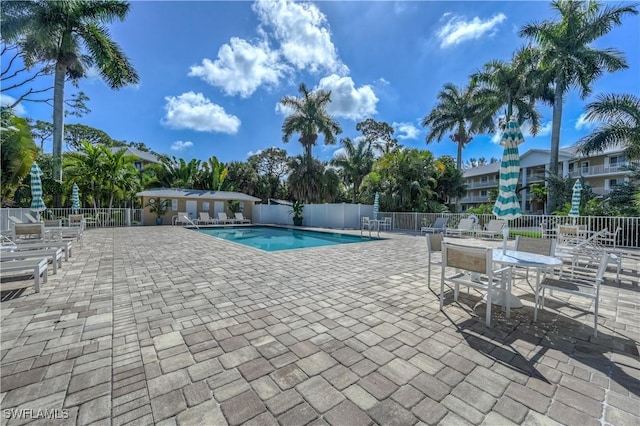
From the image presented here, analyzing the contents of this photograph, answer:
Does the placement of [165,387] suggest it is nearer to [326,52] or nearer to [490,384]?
[490,384]

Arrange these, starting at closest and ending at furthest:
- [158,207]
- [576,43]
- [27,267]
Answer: [27,267], [576,43], [158,207]

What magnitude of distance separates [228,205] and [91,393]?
883 inches

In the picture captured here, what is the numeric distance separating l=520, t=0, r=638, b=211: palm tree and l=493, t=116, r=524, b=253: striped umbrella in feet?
54.5

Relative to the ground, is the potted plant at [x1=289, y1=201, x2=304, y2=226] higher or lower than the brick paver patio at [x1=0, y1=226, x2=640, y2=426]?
higher

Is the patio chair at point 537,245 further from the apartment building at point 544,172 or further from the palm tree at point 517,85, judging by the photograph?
the apartment building at point 544,172

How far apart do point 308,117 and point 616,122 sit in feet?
62.6

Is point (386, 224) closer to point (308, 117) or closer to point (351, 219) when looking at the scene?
point (351, 219)

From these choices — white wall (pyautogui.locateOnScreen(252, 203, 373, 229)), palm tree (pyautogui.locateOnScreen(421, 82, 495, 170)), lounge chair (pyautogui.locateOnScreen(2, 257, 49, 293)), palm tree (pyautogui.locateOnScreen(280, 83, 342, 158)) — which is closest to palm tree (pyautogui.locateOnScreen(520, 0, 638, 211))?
palm tree (pyautogui.locateOnScreen(421, 82, 495, 170))

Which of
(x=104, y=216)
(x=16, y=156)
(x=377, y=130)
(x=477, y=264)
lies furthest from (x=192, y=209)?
(x=377, y=130)

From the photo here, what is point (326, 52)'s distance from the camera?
14.1 meters

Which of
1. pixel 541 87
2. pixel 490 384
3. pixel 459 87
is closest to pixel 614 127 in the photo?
pixel 541 87

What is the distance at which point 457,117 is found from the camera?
24.7 meters

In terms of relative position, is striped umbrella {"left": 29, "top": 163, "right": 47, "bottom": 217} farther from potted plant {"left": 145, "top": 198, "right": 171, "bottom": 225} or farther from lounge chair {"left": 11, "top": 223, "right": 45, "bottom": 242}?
potted plant {"left": 145, "top": 198, "right": 171, "bottom": 225}

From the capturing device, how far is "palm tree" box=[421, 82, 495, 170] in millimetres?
22650
